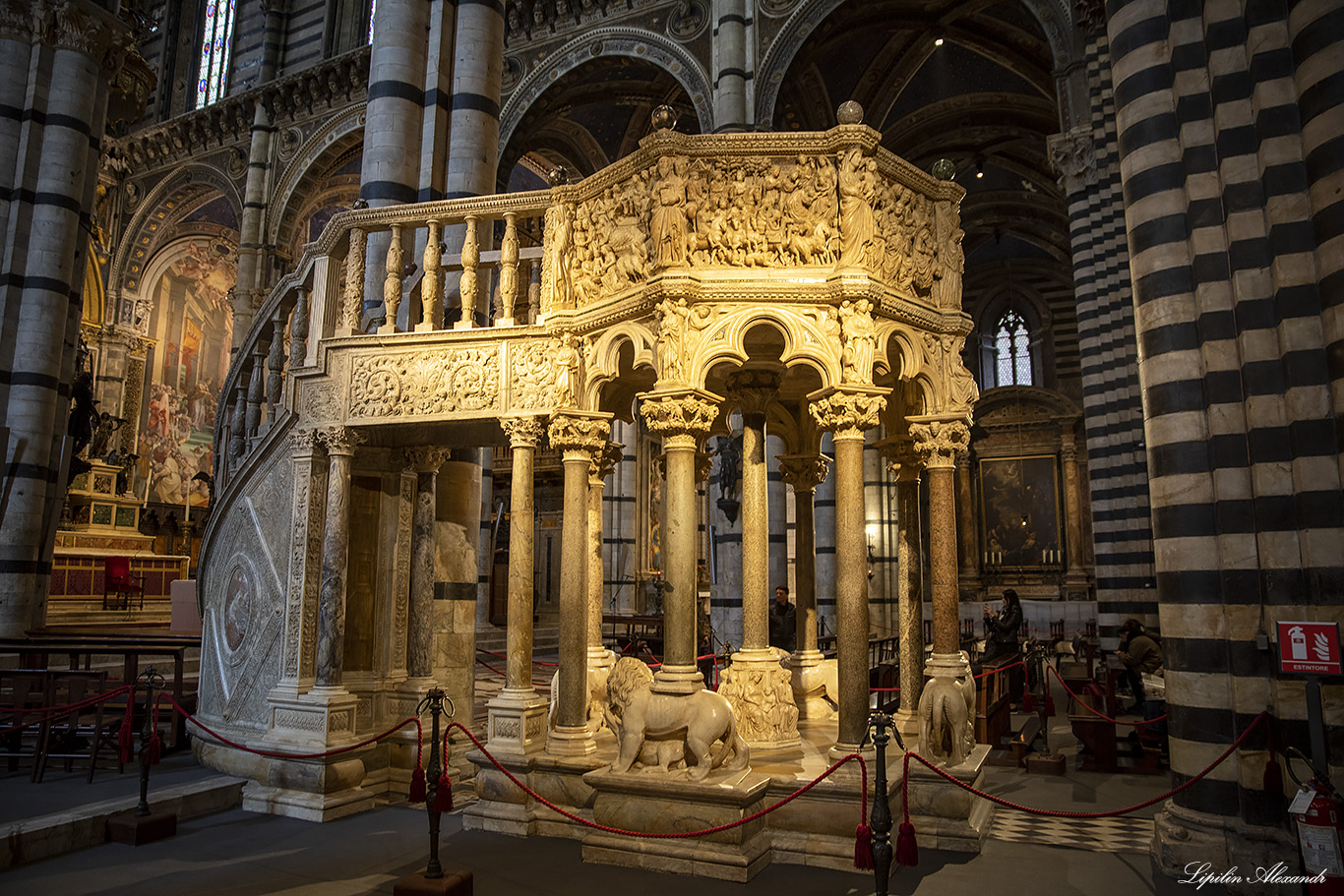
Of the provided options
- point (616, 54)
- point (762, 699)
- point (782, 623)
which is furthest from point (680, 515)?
point (616, 54)

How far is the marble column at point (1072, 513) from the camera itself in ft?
87.5

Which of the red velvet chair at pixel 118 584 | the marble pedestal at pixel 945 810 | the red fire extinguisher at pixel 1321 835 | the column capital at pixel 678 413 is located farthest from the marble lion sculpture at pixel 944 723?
the red velvet chair at pixel 118 584

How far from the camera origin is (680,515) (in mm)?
5672

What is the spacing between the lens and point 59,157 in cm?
1161

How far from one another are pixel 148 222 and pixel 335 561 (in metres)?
23.6

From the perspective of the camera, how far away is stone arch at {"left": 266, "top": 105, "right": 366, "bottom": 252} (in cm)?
2089

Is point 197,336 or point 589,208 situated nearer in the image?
point 589,208

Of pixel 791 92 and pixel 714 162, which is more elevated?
pixel 791 92

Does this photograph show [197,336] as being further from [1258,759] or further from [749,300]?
[1258,759]

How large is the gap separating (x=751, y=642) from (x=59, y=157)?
11627 millimetres

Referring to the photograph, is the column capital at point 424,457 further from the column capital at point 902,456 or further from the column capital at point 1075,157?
the column capital at point 1075,157

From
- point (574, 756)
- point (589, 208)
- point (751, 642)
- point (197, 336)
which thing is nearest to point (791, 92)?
point (589, 208)

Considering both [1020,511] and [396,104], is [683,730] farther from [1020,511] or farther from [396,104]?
[1020,511]

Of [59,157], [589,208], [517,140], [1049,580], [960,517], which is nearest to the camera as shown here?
[589,208]
